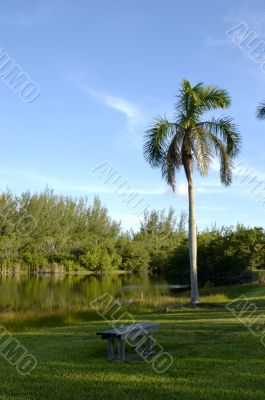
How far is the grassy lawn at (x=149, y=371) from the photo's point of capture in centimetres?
627

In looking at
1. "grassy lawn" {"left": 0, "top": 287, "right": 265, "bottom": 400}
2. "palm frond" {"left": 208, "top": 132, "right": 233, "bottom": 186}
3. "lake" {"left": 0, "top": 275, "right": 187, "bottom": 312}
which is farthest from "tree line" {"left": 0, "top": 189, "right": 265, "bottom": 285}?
A: "grassy lawn" {"left": 0, "top": 287, "right": 265, "bottom": 400}

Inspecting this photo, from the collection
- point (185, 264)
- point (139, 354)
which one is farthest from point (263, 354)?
point (185, 264)

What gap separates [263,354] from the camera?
856 centimetres

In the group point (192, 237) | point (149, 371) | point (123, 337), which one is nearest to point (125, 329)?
point (123, 337)

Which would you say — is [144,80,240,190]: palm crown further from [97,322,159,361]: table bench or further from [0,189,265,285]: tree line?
[0,189,265,285]: tree line

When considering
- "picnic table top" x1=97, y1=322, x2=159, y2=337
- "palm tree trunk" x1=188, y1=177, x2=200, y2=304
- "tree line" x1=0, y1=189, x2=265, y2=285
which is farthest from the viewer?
"tree line" x1=0, y1=189, x2=265, y2=285

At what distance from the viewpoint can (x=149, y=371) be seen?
7.49m

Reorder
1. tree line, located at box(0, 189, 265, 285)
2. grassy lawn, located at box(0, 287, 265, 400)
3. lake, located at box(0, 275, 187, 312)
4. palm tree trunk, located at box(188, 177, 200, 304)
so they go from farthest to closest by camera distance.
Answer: tree line, located at box(0, 189, 265, 285), lake, located at box(0, 275, 187, 312), palm tree trunk, located at box(188, 177, 200, 304), grassy lawn, located at box(0, 287, 265, 400)

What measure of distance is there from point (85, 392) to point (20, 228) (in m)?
79.9

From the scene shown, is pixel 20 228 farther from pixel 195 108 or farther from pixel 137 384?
pixel 137 384

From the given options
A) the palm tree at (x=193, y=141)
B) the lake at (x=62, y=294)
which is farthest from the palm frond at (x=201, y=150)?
the lake at (x=62, y=294)

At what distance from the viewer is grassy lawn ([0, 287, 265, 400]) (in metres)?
6.27

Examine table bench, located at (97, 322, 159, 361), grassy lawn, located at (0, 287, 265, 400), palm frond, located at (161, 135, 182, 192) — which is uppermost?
palm frond, located at (161, 135, 182, 192)

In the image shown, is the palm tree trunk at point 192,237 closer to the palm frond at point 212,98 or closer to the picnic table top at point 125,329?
the palm frond at point 212,98
